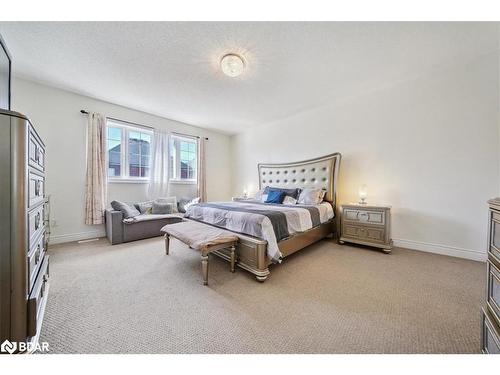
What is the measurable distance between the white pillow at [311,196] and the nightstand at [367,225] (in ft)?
1.38

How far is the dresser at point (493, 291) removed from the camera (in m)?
0.85

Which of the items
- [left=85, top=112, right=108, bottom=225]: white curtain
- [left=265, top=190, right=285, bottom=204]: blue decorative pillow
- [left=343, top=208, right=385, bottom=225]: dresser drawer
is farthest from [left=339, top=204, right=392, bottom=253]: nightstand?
[left=85, top=112, right=108, bottom=225]: white curtain

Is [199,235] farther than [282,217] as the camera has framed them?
No

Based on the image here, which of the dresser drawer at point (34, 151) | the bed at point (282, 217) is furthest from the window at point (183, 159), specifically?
the dresser drawer at point (34, 151)

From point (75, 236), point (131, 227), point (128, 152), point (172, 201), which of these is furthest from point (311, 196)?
point (75, 236)

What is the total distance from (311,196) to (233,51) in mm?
2505

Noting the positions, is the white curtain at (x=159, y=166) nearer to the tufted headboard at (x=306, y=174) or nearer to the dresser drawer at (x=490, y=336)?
the tufted headboard at (x=306, y=174)

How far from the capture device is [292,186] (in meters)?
4.06

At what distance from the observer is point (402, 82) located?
2855 mm

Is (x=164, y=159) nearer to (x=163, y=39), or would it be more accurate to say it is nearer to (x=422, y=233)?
(x=163, y=39)

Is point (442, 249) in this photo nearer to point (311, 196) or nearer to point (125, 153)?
point (311, 196)
